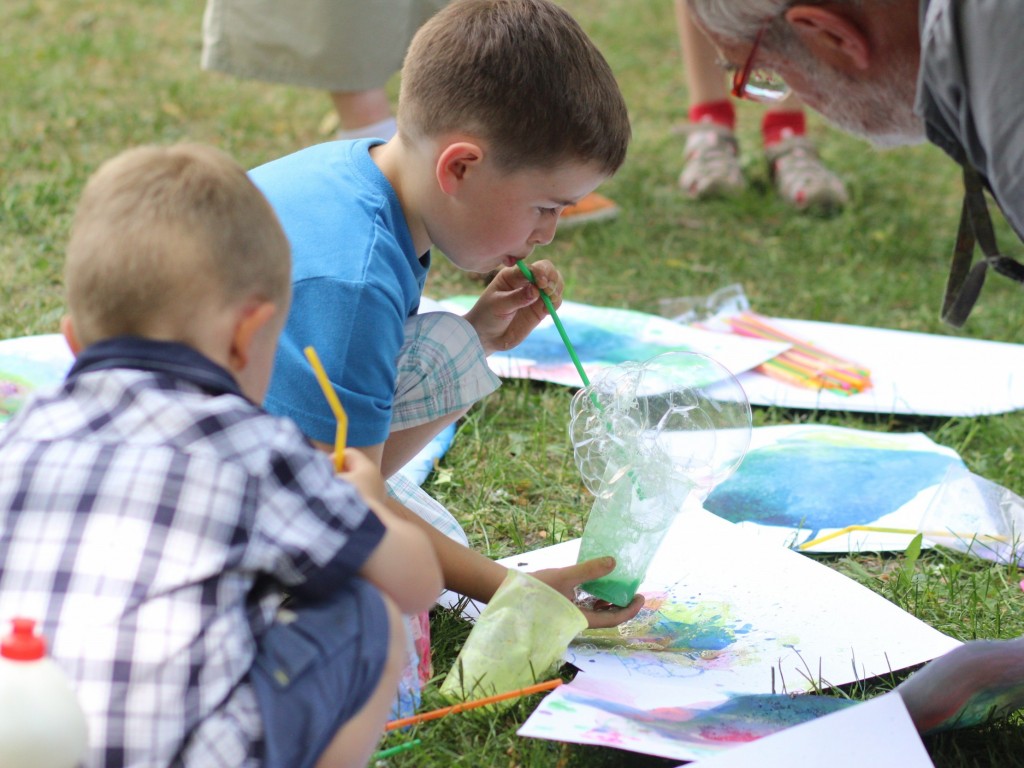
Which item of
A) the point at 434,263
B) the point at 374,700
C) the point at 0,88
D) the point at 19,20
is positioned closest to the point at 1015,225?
the point at 374,700

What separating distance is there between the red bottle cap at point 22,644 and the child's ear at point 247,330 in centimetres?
29

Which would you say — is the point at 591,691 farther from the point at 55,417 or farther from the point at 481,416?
the point at 481,416

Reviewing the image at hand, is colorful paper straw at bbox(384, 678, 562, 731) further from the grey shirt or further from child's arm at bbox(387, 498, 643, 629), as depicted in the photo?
the grey shirt

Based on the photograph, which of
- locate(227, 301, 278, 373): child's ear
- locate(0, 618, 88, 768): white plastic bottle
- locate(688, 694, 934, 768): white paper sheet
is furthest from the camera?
locate(688, 694, 934, 768): white paper sheet

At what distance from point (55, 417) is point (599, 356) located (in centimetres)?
165

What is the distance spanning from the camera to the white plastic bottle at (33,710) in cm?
88

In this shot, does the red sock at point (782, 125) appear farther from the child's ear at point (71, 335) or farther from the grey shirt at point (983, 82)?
the child's ear at point (71, 335)

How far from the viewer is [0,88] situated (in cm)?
386

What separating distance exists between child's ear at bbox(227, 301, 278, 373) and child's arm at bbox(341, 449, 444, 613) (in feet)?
0.49

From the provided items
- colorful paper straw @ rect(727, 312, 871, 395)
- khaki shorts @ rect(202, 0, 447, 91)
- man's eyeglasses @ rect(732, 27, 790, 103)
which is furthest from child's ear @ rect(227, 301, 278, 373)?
khaki shorts @ rect(202, 0, 447, 91)

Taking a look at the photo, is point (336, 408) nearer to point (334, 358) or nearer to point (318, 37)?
point (334, 358)

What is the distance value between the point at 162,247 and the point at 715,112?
287 centimetres

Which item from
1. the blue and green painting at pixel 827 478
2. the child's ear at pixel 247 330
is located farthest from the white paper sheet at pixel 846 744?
the blue and green painting at pixel 827 478

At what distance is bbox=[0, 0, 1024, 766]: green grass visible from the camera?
177 centimetres
